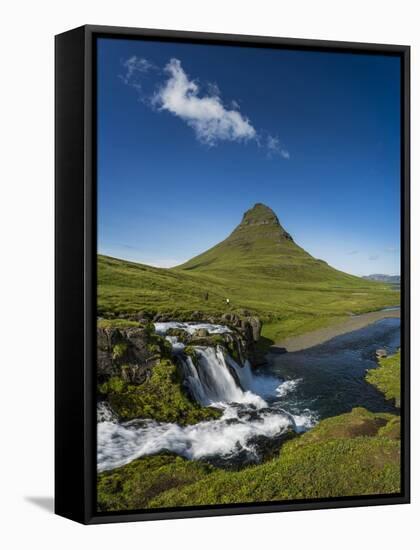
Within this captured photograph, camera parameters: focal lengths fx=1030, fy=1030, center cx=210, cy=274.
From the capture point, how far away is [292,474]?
9.88 m

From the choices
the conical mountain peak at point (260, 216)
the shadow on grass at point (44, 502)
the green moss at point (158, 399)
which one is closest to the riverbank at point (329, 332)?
the green moss at point (158, 399)

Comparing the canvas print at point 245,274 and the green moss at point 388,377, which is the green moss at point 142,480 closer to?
the canvas print at point 245,274

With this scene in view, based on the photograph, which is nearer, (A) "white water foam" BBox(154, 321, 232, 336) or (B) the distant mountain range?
(A) "white water foam" BBox(154, 321, 232, 336)

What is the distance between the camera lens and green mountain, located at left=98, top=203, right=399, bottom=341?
30.9 feet

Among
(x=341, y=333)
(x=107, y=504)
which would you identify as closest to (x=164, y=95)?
(x=341, y=333)

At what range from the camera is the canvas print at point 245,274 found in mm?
9359

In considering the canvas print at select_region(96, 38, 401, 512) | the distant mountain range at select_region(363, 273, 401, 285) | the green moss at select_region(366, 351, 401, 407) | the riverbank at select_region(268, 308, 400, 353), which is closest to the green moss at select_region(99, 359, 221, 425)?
the canvas print at select_region(96, 38, 401, 512)

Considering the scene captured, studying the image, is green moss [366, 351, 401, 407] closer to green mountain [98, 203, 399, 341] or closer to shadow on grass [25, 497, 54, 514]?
green mountain [98, 203, 399, 341]

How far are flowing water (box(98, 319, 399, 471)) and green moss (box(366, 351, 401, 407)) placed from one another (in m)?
0.07

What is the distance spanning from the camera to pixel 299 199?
10.2 meters

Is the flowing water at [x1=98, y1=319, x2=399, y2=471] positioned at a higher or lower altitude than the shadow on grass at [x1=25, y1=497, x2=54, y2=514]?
higher

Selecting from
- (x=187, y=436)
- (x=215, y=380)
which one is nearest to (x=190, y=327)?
(x=215, y=380)

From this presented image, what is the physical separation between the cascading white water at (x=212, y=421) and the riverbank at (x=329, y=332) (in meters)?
0.36

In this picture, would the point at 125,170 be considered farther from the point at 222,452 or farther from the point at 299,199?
the point at 222,452
